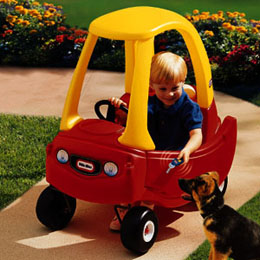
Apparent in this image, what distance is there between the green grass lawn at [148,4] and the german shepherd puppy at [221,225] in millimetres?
7577

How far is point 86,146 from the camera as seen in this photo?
4105 mm

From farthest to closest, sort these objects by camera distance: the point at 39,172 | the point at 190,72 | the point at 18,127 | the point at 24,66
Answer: the point at 24,66
the point at 190,72
the point at 18,127
the point at 39,172

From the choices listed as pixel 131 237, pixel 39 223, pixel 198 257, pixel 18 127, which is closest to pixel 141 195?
pixel 131 237

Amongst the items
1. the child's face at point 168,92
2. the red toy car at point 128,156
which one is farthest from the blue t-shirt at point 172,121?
the red toy car at point 128,156

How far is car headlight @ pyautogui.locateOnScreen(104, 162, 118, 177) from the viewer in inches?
158

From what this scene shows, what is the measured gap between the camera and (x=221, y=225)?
3.69 meters

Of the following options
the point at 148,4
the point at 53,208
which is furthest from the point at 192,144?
the point at 148,4

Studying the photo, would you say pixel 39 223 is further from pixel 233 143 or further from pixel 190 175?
pixel 233 143

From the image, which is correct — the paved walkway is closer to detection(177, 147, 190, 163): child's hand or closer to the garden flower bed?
detection(177, 147, 190, 163): child's hand

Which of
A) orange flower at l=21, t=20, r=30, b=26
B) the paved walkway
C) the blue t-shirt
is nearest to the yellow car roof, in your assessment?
the blue t-shirt

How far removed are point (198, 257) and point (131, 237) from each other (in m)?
0.43

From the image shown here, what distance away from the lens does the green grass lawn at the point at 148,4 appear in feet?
36.4

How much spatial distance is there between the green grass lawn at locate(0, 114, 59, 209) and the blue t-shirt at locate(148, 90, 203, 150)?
1278mm

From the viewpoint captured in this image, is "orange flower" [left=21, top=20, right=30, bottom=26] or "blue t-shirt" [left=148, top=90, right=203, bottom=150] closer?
"blue t-shirt" [left=148, top=90, right=203, bottom=150]
